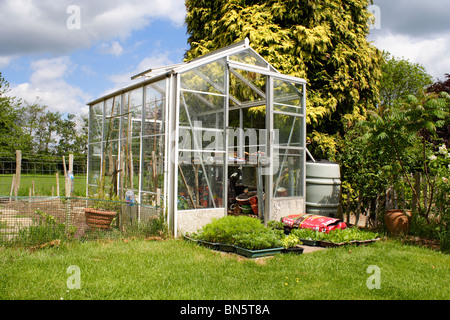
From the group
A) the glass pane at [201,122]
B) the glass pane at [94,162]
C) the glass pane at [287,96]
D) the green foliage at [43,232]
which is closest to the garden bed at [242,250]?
the glass pane at [201,122]

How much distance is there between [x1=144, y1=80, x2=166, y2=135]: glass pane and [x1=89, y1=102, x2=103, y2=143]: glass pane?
3013mm

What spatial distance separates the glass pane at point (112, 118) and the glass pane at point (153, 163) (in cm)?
182

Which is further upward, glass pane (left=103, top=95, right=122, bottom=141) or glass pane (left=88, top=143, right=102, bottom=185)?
glass pane (left=103, top=95, right=122, bottom=141)

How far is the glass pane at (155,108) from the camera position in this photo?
7.55 meters

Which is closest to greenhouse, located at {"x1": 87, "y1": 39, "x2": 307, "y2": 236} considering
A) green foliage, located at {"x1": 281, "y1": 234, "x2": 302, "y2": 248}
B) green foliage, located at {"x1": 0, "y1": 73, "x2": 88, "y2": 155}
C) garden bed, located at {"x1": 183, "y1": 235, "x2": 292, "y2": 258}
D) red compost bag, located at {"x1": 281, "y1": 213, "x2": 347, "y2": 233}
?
red compost bag, located at {"x1": 281, "y1": 213, "x2": 347, "y2": 233}

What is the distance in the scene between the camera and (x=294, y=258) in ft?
18.8

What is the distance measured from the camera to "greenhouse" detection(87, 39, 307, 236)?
23.7 ft

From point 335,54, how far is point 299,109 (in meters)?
4.13

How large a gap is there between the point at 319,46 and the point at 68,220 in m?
8.97

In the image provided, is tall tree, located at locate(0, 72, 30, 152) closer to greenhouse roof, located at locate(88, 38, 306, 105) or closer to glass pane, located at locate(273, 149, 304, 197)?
greenhouse roof, located at locate(88, 38, 306, 105)

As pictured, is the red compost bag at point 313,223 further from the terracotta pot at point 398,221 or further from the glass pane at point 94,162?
the glass pane at point 94,162

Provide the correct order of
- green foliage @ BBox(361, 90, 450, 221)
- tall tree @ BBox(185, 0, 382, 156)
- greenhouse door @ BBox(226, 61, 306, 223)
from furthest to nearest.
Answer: tall tree @ BBox(185, 0, 382, 156) → greenhouse door @ BBox(226, 61, 306, 223) → green foliage @ BBox(361, 90, 450, 221)

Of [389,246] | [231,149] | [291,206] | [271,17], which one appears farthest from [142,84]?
[271,17]
